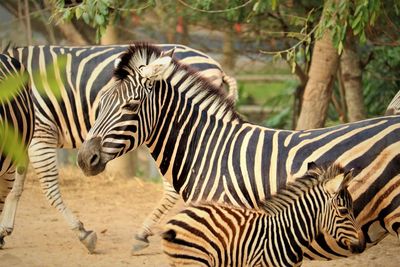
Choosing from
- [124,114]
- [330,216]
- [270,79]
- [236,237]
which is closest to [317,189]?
[330,216]

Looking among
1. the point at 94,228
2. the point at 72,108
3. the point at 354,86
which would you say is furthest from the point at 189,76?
the point at 354,86

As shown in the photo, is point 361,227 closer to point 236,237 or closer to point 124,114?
point 236,237

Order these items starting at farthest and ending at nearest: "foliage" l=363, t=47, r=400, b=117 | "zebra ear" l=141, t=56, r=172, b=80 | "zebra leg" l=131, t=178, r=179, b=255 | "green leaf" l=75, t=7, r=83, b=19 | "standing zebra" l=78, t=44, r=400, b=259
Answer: "foliage" l=363, t=47, r=400, b=117
"zebra leg" l=131, t=178, r=179, b=255
"green leaf" l=75, t=7, r=83, b=19
"zebra ear" l=141, t=56, r=172, b=80
"standing zebra" l=78, t=44, r=400, b=259

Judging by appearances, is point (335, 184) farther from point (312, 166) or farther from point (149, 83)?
point (149, 83)

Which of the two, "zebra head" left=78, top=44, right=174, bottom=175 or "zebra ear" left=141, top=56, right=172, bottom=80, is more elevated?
"zebra ear" left=141, top=56, right=172, bottom=80

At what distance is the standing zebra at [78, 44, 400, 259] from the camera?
5047mm

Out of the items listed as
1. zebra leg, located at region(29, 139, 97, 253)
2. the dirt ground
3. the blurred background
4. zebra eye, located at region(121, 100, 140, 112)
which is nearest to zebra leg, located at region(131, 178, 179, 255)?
the dirt ground

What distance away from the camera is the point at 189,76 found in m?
5.55

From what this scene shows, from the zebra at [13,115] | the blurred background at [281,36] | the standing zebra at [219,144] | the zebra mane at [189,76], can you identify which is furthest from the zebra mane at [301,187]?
the blurred background at [281,36]

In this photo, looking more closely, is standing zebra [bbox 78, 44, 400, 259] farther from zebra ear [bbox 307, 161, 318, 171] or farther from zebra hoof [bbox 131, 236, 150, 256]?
zebra hoof [bbox 131, 236, 150, 256]

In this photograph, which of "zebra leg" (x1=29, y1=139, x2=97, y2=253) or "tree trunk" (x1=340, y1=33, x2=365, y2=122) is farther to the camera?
"tree trunk" (x1=340, y1=33, x2=365, y2=122)

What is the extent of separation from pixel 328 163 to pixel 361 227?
0.47 m

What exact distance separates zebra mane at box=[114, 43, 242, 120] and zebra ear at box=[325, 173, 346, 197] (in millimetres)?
1033

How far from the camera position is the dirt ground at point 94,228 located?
23.7 feet
